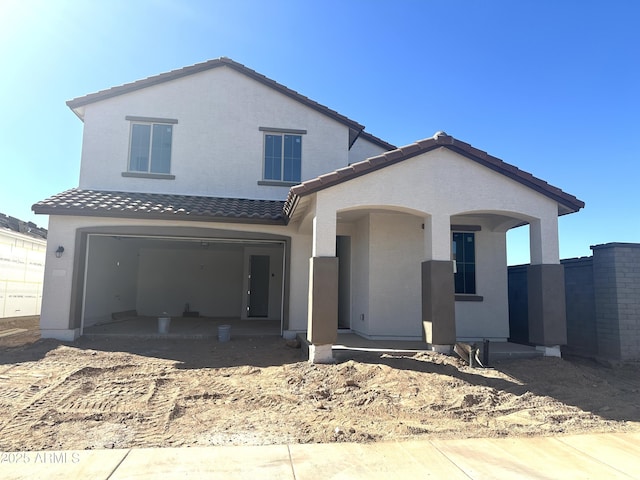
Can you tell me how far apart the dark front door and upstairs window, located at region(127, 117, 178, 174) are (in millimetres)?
5108

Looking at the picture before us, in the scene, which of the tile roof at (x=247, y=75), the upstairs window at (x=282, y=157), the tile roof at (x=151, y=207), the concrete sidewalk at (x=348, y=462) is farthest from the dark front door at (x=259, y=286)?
the concrete sidewalk at (x=348, y=462)

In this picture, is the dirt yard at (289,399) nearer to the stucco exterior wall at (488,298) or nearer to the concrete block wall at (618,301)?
the concrete block wall at (618,301)

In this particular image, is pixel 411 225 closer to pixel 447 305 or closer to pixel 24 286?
pixel 447 305

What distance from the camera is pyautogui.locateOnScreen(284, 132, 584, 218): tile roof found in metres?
8.06

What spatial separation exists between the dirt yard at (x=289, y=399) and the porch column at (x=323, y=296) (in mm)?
463

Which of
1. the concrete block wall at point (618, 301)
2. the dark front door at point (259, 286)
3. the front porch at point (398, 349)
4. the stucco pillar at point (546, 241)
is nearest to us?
the front porch at point (398, 349)

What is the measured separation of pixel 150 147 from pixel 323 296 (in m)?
7.97

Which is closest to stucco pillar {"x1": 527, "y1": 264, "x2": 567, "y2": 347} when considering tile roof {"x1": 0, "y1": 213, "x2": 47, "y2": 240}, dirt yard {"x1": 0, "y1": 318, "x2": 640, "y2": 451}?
dirt yard {"x1": 0, "y1": 318, "x2": 640, "y2": 451}

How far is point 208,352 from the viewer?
9.73m

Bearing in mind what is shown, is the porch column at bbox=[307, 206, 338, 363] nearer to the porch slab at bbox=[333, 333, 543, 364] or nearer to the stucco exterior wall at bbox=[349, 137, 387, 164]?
the porch slab at bbox=[333, 333, 543, 364]

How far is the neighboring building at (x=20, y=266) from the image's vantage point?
47.4ft

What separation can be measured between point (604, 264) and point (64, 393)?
35.3 feet

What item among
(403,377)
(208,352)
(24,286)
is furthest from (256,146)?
(24,286)

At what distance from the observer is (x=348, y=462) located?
4281 millimetres
